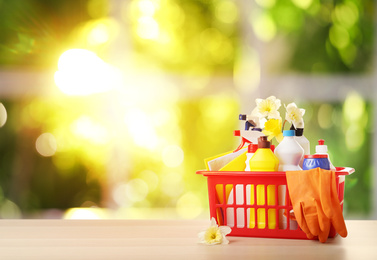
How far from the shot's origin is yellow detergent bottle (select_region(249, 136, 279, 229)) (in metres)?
0.98

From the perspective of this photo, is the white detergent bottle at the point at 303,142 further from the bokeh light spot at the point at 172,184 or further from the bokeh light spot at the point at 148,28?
the bokeh light spot at the point at 148,28

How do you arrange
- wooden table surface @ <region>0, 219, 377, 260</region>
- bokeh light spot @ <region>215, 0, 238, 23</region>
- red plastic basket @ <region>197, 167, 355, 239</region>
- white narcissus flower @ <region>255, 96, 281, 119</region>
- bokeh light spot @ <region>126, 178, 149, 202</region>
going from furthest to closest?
bokeh light spot @ <region>215, 0, 238, 23</region> < bokeh light spot @ <region>126, 178, 149, 202</region> < white narcissus flower @ <region>255, 96, 281, 119</region> < red plastic basket @ <region>197, 167, 355, 239</region> < wooden table surface @ <region>0, 219, 377, 260</region>

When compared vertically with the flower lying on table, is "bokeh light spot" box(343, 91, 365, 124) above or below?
above

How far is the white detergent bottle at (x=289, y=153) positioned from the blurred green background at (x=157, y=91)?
1.65 metres

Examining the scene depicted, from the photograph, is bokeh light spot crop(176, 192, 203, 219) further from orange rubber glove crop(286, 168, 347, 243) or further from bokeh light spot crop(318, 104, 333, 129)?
orange rubber glove crop(286, 168, 347, 243)

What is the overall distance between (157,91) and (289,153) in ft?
5.80

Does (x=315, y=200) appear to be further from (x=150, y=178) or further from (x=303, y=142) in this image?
(x=150, y=178)

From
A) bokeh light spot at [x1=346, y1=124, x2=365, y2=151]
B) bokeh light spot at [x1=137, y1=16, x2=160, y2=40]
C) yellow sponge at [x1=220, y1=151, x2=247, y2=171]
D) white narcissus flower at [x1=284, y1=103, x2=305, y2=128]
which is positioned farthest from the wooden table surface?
bokeh light spot at [x1=137, y1=16, x2=160, y2=40]

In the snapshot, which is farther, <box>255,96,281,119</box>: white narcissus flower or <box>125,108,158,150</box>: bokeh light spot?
<box>125,108,158,150</box>: bokeh light spot

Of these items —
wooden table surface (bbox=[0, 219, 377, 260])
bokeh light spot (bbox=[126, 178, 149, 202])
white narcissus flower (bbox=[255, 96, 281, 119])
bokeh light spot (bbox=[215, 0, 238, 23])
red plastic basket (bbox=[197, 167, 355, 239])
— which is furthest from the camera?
bokeh light spot (bbox=[215, 0, 238, 23])

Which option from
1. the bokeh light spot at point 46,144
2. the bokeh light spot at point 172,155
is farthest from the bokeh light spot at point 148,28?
the bokeh light spot at point 46,144

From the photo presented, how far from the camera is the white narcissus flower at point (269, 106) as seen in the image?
1087 mm

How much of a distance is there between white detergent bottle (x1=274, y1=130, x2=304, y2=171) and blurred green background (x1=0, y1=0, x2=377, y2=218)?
1649 millimetres

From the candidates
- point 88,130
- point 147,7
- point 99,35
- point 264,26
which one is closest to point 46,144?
point 88,130
